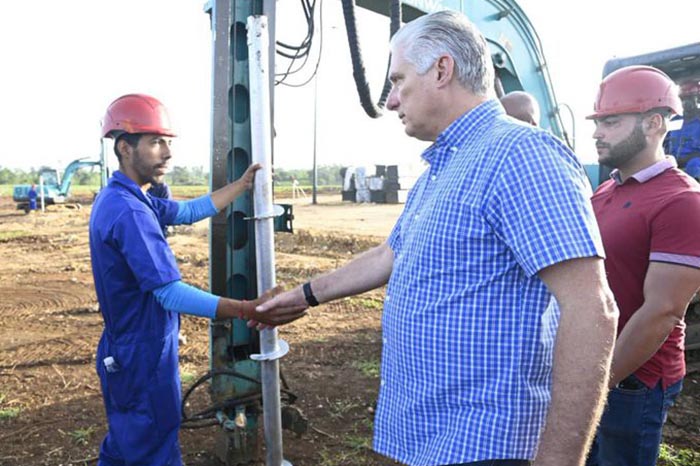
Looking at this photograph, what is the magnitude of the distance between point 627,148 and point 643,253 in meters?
0.48

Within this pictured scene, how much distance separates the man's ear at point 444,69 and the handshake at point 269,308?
1329mm

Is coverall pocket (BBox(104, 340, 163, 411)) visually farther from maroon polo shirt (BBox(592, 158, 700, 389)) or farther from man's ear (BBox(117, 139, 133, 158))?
maroon polo shirt (BBox(592, 158, 700, 389))

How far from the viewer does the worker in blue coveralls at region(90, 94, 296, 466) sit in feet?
8.13

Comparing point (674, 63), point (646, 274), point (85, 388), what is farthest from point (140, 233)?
point (674, 63)

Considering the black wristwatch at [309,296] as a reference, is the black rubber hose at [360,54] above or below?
above

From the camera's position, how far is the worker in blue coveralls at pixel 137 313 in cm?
248

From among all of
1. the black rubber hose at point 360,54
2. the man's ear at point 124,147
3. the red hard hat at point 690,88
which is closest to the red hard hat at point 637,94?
the black rubber hose at point 360,54

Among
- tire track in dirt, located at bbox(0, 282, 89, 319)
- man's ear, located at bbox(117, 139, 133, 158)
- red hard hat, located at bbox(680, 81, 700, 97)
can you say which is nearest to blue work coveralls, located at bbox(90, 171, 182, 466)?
man's ear, located at bbox(117, 139, 133, 158)

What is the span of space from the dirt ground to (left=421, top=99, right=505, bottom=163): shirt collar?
2.82 meters

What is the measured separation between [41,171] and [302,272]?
79.0ft

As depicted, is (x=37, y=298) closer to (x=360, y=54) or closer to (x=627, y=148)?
(x=360, y=54)

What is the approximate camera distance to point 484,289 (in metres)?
1.39

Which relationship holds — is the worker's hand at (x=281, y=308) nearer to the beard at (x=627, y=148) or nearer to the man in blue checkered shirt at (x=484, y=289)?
the man in blue checkered shirt at (x=484, y=289)

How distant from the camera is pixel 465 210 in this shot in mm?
1400
